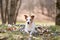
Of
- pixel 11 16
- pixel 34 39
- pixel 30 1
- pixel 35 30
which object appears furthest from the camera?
pixel 30 1

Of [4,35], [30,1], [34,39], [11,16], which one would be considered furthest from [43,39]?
[30,1]

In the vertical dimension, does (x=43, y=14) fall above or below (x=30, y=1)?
below

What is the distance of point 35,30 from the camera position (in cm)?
535

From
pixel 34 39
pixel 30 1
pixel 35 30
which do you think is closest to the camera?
pixel 34 39

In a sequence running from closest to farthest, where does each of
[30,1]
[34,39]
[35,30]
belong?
[34,39], [35,30], [30,1]

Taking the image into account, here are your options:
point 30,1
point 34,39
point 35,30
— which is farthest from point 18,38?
point 30,1

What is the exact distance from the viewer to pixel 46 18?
16156mm

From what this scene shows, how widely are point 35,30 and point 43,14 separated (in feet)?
36.9

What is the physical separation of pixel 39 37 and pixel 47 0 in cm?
1209

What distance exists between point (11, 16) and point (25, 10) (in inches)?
286

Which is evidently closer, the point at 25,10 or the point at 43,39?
the point at 43,39

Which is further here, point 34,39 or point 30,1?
point 30,1

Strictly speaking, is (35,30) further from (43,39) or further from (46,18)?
(46,18)

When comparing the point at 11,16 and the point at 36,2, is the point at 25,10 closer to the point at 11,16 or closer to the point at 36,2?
the point at 36,2
